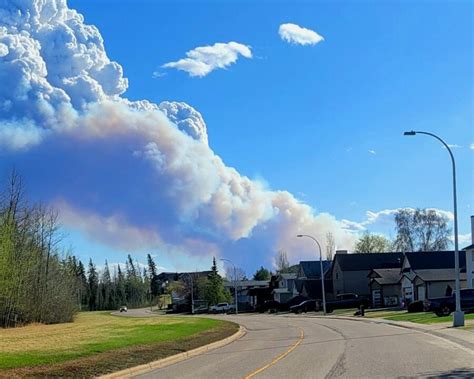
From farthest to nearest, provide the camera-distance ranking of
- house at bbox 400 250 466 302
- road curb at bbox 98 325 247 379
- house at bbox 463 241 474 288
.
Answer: house at bbox 400 250 466 302, house at bbox 463 241 474 288, road curb at bbox 98 325 247 379

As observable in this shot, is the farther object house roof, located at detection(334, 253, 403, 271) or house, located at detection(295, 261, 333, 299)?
house, located at detection(295, 261, 333, 299)

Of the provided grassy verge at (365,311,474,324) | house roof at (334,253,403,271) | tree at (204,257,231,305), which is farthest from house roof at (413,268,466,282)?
tree at (204,257,231,305)

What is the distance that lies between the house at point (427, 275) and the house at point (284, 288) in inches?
1172

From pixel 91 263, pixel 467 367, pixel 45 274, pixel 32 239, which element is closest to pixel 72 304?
pixel 45 274

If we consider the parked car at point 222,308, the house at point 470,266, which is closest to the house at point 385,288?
the house at point 470,266

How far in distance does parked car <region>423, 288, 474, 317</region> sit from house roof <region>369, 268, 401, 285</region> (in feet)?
98.3

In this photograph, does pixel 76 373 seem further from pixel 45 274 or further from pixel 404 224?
pixel 404 224

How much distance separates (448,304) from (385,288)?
3285 centimetres

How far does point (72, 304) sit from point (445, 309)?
4696 centimetres

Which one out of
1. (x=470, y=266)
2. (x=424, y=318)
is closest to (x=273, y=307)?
(x=470, y=266)

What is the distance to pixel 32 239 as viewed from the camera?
2539 inches

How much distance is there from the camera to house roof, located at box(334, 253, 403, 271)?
295ft

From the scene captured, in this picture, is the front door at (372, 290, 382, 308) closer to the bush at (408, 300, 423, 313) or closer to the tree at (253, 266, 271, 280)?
the bush at (408, 300, 423, 313)

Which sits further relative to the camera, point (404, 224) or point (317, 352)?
point (404, 224)
